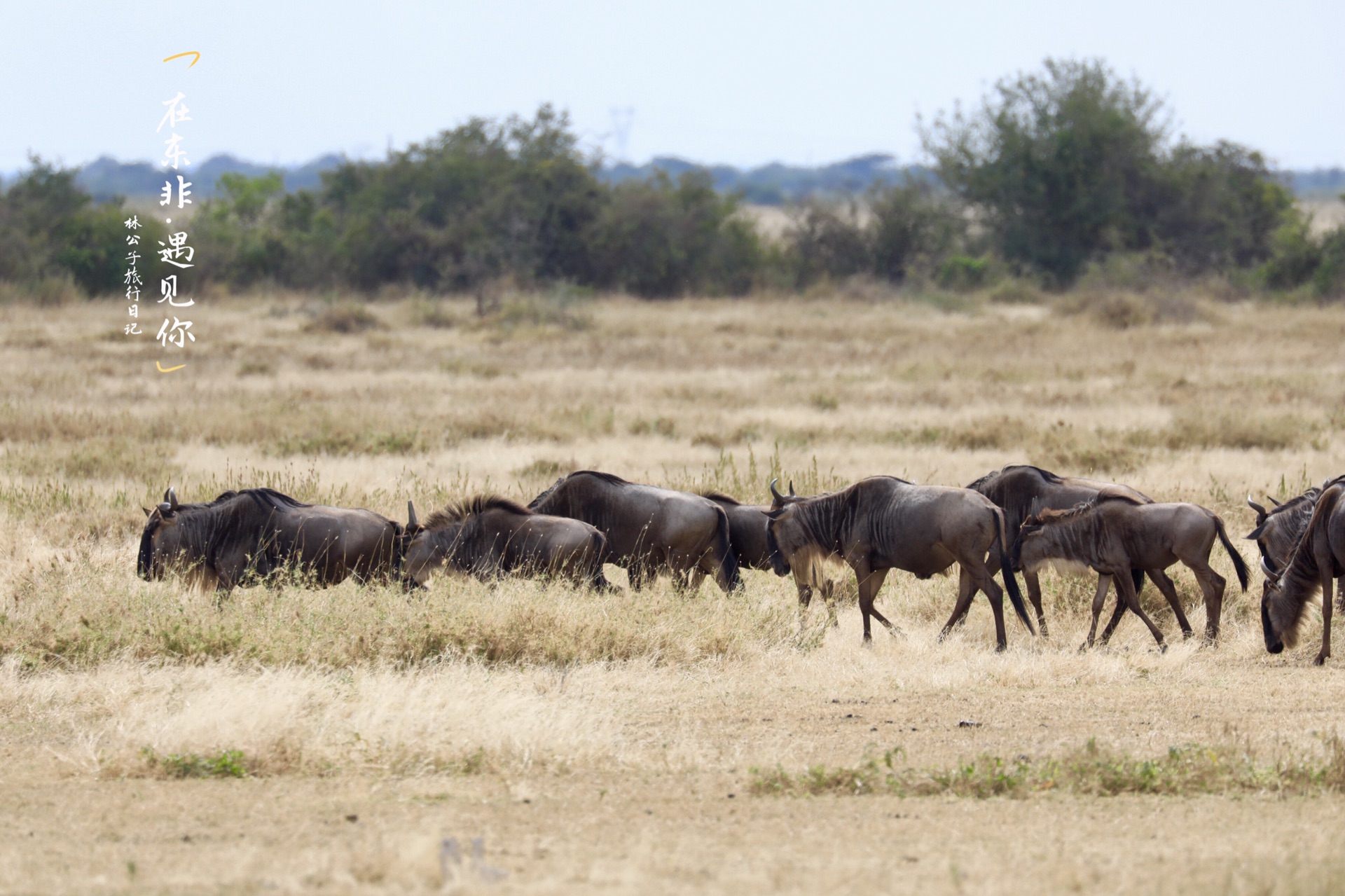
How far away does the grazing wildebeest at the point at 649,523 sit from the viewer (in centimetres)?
950

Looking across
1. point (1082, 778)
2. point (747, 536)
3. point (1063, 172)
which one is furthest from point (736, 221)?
Result: point (1082, 778)

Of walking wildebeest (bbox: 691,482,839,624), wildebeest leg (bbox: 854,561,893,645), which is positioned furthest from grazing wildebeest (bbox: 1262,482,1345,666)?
walking wildebeest (bbox: 691,482,839,624)

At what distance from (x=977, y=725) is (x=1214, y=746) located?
3.52 feet

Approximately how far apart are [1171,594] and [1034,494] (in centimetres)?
119

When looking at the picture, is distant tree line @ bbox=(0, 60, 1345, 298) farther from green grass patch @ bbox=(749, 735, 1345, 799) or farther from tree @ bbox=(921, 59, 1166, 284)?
green grass patch @ bbox=(749, 735, 1345, 799)

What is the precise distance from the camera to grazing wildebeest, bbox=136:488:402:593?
29.4ft

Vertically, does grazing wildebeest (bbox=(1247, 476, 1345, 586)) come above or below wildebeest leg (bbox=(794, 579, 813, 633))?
above

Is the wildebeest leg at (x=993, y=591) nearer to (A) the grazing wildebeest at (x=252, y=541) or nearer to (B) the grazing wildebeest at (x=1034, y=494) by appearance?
(B) the grazing wildebeest at (x=1034, y=494)

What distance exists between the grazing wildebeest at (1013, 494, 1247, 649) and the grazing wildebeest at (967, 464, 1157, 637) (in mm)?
252

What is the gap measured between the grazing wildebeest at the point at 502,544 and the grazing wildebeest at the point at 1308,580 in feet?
13.8

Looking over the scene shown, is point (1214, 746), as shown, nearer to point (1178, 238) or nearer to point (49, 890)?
point (49, 890)

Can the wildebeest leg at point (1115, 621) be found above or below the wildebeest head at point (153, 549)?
below

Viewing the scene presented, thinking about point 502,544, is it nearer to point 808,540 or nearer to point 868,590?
point 808,540

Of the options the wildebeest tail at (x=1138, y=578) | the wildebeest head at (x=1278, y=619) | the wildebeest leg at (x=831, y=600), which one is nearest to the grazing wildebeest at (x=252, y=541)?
the wildebeest leg at (x=831, y=600)
